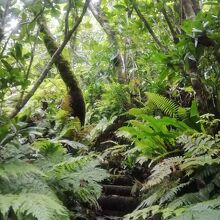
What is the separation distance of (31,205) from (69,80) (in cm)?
377

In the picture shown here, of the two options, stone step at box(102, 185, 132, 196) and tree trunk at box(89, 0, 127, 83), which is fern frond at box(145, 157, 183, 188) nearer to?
stone step at box(102, 185, 132, 196)

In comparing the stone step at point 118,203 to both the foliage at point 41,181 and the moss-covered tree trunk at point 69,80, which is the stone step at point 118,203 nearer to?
the foliage at point 41,181

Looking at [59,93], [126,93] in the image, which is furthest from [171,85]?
[59,93]

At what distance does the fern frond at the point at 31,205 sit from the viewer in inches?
84.0

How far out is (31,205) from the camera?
2.21m

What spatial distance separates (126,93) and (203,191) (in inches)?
139

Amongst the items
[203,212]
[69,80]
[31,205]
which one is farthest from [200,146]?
[69,80]

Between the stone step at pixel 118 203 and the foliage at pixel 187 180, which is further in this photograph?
the stone step at pixel 118 203

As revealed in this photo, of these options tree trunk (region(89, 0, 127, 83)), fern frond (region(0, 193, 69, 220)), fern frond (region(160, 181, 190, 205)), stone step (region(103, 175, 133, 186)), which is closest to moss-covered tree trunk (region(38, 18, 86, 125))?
tree trunk (region(89, 0, 127, 83))

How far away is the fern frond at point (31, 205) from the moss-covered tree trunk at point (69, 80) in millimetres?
3500

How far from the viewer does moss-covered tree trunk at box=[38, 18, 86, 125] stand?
5.54 m

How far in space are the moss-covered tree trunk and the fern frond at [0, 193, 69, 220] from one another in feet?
11.5

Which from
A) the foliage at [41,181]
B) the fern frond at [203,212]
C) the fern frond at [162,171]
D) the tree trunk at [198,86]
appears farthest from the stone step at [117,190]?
the fern frond at [203,212]

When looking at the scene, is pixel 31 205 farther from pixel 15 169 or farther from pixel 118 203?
pixel 118 203
